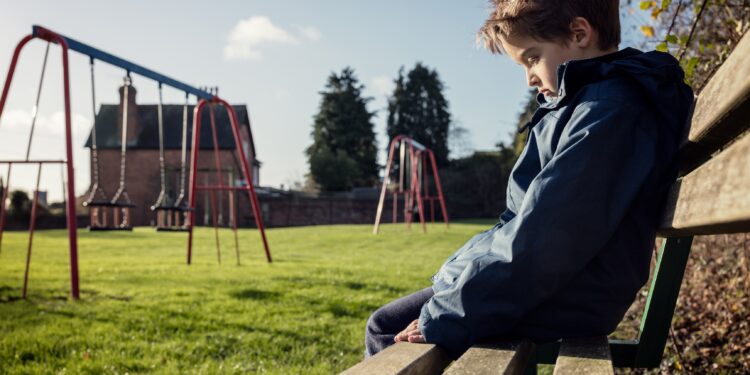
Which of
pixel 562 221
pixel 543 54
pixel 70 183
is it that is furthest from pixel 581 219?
pixel 70 183

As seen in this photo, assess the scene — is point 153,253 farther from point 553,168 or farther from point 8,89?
point 553,168

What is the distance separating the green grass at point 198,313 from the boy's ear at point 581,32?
243cm

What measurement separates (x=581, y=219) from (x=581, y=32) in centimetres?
67

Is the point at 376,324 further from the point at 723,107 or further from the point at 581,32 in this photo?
the point at 723,107

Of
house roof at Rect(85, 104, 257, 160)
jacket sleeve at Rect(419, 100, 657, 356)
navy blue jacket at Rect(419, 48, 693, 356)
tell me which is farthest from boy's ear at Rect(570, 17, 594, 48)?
house roof at Rect(85, 104, 257, 160)

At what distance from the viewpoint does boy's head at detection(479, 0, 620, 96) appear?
6.01 ft

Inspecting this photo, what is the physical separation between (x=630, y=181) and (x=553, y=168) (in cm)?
18

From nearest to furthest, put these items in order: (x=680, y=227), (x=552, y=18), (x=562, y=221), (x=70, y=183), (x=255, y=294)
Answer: (x=680, y=227)
(x=562, y=221)
(x=552, y=18)
(x=70, y=183)
(x=255, y=294)

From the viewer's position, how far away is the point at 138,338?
462cm

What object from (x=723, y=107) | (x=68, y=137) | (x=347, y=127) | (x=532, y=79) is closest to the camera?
(x=723, y=107)

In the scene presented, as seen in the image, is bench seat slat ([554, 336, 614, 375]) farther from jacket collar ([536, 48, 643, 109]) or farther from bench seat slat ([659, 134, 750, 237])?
jacket collar ([536, 48, 643, 109])

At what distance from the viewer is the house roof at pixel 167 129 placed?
42.1 m

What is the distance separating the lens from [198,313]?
5.60 metres

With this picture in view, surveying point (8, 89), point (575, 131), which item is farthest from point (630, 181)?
point (8, 89)
